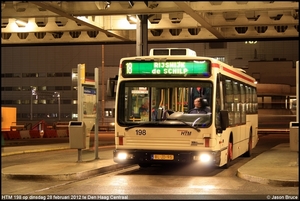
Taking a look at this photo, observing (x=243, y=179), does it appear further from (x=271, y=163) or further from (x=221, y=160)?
(x=271, y=163)

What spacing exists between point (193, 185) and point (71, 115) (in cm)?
8288

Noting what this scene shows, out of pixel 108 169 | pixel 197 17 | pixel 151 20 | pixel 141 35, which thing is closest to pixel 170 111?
pixel 108 169

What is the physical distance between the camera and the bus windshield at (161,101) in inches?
619

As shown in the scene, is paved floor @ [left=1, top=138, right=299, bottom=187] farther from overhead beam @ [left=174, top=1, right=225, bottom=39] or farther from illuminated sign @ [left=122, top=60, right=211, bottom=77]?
overhead beam @ [left=174, top=1, right=225, bottom=39]

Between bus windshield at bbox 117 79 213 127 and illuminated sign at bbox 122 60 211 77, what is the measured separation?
0.21 metres

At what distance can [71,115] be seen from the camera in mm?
95500

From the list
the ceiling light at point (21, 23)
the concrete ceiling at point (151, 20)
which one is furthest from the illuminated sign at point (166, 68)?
the ceiling light at point (21, 23)

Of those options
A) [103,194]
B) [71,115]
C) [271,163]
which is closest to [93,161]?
[271,163]

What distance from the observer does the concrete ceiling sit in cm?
2067

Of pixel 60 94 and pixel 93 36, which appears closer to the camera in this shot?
pixel 93 36

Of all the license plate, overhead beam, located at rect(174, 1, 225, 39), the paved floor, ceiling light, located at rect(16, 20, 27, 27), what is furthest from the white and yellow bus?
ceiling light, located at rect(16, 20, 27, 27)

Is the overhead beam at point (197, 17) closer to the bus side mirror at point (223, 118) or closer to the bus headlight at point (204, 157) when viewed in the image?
the bus side mirror at point (223, 118)

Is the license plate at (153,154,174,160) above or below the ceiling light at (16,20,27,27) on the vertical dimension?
below

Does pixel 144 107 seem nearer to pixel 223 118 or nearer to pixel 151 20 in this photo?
pixel 223 118
